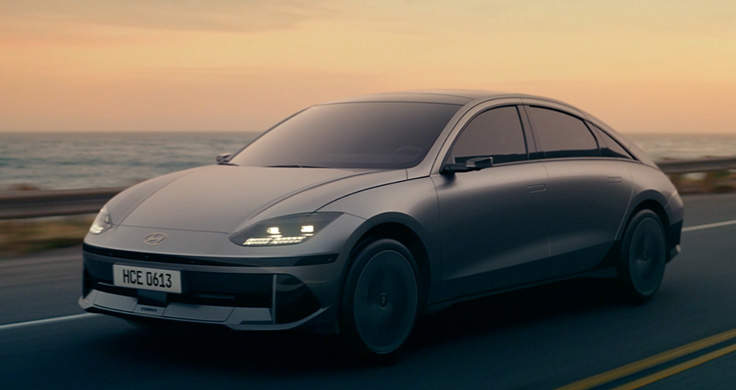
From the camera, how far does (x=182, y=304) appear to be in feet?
16.2

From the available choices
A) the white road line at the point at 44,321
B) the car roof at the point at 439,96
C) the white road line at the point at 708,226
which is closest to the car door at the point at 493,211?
the car roof at the point at 439,96

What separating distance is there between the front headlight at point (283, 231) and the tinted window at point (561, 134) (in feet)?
7.75

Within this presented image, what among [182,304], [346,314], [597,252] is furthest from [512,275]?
[182,304]

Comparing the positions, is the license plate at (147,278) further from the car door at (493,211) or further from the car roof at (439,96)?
the car roof at (439,96)

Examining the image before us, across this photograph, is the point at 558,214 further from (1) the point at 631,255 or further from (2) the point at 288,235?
(2) the point at 288,235

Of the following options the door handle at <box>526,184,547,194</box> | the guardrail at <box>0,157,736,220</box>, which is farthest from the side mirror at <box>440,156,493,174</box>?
the guardrail at <box>0,157,736,220</box>

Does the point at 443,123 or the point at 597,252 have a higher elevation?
the point at 443,123

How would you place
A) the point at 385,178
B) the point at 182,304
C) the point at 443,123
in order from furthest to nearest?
the point at 443,123, the point at 385,178, the point at 182,304

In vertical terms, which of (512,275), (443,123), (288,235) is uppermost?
(443,123)

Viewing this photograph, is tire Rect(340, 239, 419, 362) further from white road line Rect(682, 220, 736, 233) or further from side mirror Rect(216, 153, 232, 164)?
white road line Rect(682, 220, 736, 233)

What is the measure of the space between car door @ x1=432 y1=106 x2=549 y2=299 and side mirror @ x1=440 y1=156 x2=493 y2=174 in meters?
0.05

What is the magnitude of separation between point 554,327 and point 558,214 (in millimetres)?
771

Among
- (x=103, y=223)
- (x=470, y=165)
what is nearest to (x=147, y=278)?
(x=103, y=223)

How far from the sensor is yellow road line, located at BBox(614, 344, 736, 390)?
16.5 ft
